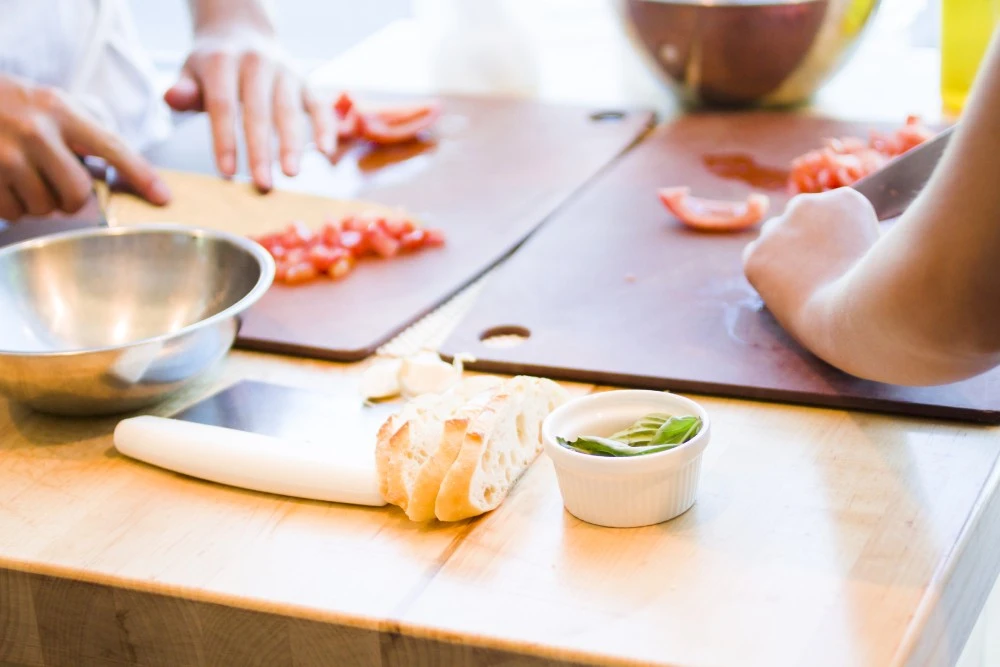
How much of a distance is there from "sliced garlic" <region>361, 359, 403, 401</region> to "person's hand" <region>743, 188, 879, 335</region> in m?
0.40

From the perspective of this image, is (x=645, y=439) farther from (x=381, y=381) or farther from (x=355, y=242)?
(x=355, y=242)

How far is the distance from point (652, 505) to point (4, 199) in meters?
1.03

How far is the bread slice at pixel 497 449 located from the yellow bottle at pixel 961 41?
118 cm

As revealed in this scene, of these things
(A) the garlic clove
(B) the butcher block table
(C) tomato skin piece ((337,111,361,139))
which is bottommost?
(B) the butcher block table

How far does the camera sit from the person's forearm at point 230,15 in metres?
1.94

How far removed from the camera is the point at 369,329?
135 cm

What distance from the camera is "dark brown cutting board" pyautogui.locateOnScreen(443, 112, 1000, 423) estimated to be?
3.73 ft

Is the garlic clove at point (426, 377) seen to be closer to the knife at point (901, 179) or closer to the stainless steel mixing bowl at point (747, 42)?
the knife at point (901, 179)

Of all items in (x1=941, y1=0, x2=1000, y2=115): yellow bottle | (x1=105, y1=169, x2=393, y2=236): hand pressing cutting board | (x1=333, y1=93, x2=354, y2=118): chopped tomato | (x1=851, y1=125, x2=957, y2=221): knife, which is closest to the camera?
(x1=851, y1=125, x2=957, y2=221): knife

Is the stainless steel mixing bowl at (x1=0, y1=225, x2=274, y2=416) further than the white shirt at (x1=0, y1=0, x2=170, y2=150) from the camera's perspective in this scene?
No

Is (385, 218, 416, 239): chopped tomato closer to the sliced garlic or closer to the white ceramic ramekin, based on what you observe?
the sliced garlic

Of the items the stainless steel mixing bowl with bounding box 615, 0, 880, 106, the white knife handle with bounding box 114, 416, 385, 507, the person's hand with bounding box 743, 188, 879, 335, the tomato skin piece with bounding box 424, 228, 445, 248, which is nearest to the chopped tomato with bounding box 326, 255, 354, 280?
the tomato skin piece with bounding box 424, 228, 445, 248

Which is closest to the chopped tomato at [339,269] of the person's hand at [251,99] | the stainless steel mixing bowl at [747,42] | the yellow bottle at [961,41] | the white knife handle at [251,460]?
the person's hand at [251,99]

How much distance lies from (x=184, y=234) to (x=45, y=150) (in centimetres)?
31
